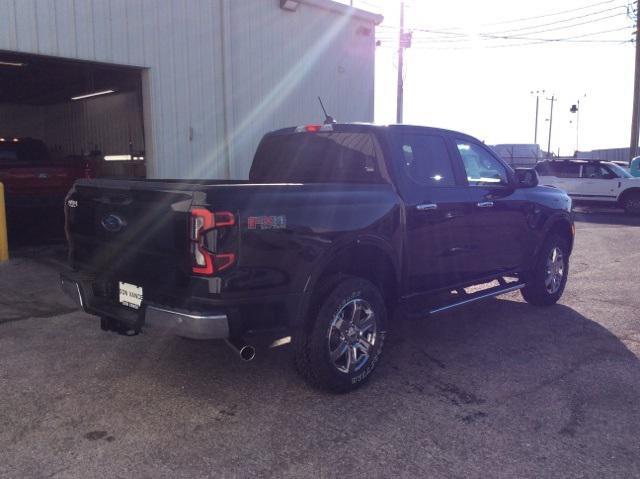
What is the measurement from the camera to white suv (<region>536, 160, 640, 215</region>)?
17.5m

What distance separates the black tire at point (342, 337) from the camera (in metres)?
3.90

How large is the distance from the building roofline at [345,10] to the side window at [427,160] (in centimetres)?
877

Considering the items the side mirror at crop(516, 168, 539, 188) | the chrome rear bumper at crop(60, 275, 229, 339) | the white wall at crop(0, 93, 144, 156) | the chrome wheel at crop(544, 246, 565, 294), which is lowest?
the chrome wheel at crop(544, 246, 565, 294)

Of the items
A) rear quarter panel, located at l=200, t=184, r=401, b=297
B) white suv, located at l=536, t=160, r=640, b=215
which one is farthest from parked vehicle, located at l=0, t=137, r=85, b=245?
white suv, located at l=536, t=160, r=640, b=215

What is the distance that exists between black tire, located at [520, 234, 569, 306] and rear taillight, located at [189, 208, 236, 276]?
4.19 metres

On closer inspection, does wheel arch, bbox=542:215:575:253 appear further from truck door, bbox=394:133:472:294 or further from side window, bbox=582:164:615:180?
side window, bbox=582:164:615:180

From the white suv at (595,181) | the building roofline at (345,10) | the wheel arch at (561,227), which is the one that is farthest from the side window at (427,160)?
the white suv at (595,181)

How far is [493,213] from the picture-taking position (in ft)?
18.4

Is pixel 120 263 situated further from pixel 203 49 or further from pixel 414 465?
pixel 203 49

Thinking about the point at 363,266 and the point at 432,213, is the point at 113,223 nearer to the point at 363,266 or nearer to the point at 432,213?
the point at 363,266

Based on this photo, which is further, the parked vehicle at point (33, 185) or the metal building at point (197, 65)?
the parked vehicle at point (33, 185)

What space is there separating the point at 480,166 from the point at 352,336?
2480 mm

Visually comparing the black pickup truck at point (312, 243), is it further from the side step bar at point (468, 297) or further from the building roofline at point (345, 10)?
the building roofline at point (345, 10)

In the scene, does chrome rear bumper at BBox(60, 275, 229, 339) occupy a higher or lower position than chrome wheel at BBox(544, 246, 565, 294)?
higher
